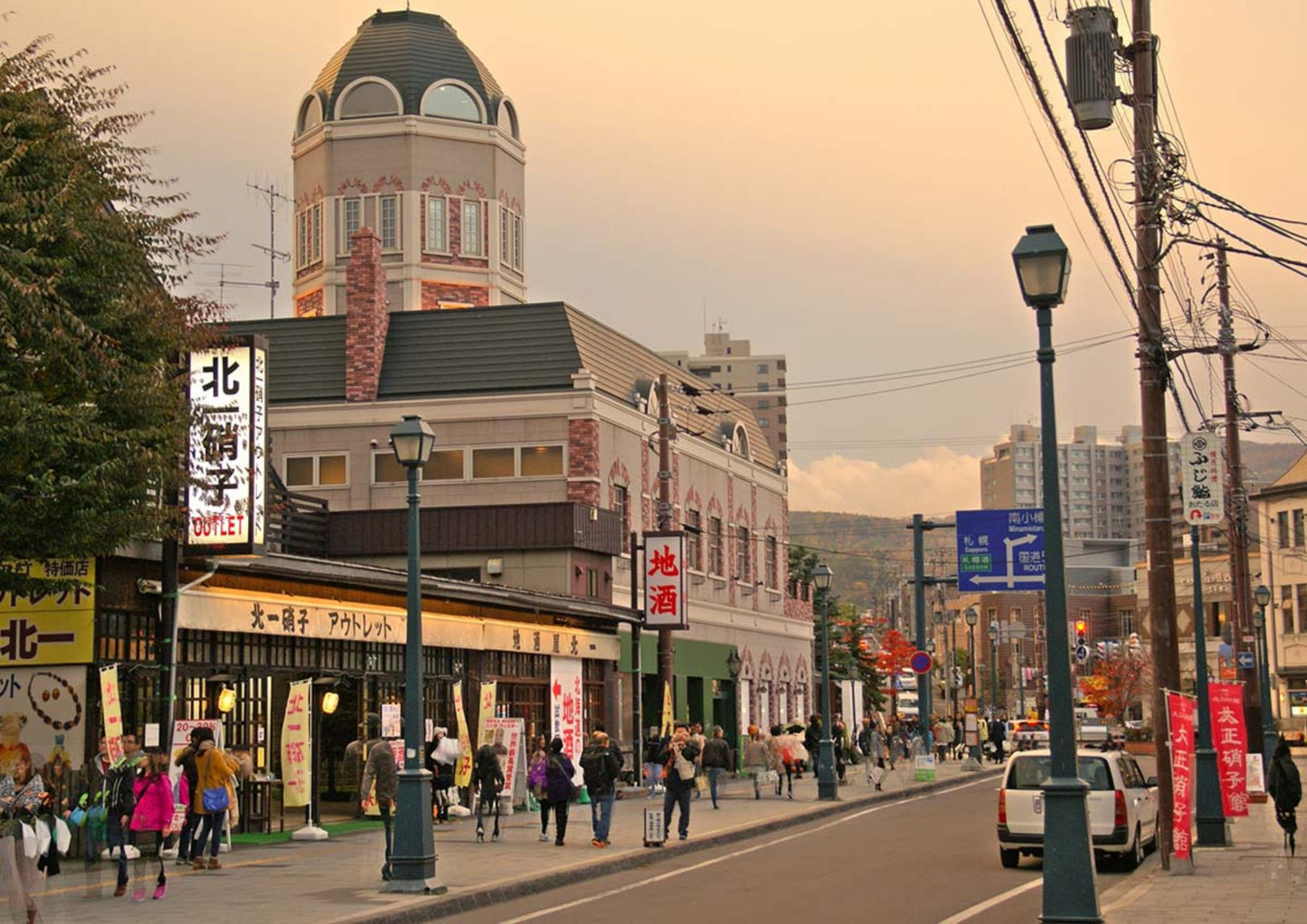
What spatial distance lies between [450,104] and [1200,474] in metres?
38.2

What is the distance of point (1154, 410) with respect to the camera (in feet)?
70.7

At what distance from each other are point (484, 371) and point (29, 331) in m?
30.5

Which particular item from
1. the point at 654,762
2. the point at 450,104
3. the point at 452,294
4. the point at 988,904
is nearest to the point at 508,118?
the point at 450,104

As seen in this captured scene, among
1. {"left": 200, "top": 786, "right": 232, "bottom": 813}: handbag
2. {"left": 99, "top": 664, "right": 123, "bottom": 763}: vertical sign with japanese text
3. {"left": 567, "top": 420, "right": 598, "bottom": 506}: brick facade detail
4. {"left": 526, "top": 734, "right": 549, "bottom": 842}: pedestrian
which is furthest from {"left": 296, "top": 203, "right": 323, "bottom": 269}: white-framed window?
{"left": 200, "top": 786, "right": 232, "bottom": 813}: handbag

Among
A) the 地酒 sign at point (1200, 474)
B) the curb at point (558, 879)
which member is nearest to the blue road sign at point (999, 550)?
the curb at point (558, 879)

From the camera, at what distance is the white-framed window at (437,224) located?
58750 mm

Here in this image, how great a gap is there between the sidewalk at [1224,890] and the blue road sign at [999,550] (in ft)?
54.4

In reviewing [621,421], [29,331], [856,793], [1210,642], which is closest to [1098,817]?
[29,331]

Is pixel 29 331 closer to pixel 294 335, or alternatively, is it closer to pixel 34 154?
pixel 34 154

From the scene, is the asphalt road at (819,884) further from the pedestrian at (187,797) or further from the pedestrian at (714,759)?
the pedestrian at (714,759)

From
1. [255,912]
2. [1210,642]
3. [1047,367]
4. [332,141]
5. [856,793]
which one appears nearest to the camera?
[1047,367]

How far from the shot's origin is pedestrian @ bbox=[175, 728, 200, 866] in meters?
22.9

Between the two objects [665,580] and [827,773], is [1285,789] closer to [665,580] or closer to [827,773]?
[827,773]

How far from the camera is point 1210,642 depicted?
10188cm
